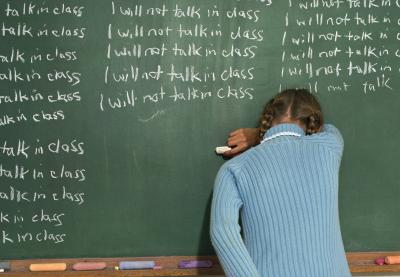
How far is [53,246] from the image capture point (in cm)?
179

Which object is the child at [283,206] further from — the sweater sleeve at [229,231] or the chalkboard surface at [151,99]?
the chalkboard surface at [151,99]

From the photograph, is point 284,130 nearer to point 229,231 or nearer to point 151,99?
point 229,231

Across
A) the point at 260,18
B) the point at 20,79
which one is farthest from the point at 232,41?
the point at 20,79

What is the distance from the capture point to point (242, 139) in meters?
1.77

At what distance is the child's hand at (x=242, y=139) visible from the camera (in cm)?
177

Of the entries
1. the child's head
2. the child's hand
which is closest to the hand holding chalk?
the child's hand

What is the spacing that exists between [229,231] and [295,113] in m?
0.45

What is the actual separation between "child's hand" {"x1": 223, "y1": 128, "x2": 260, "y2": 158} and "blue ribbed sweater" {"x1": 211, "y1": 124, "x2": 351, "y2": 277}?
347 millimetres

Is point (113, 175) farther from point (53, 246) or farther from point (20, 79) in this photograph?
point (20, 79)

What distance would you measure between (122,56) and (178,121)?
0.31 m

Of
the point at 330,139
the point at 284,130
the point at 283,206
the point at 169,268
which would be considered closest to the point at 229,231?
the point at 283,206

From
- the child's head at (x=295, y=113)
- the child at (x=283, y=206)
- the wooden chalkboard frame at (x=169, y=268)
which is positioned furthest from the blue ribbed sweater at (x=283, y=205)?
the wooden chalkboard frame at (x=169, y=268)

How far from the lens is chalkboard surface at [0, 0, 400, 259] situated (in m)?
1.73

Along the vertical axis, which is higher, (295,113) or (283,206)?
(295,113)
